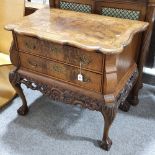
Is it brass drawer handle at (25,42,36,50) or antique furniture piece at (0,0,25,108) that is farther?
antique furniture piece at (0,0,25,108)

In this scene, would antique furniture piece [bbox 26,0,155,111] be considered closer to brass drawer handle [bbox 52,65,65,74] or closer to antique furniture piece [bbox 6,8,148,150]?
antique furniture piece [bbox 6,8,148,150]

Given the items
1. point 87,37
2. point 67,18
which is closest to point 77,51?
point 87,37

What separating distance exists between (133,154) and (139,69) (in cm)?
54

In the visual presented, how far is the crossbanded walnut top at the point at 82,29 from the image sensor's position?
110 cm

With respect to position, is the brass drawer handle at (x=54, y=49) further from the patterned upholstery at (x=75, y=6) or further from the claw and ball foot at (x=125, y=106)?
the claw and ball foot at (x=125, y=106)

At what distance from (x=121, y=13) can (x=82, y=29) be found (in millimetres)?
301

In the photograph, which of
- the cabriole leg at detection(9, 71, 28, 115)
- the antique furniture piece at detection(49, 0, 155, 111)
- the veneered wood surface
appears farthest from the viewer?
the veneered wood surface

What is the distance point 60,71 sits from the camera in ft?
4.21

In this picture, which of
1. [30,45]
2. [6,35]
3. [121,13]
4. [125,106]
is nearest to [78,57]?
[30,45]

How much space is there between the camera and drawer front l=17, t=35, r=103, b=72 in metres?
1.13

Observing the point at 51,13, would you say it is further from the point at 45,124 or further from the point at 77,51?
the point at 45,124

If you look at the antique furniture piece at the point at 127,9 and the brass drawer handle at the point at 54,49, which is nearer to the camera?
the brass drawer handle at the point at 54,49

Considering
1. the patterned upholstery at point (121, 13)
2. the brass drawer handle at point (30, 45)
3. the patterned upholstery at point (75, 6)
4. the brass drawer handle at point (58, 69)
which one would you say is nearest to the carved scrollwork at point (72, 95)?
the brass drawer handle at point (58, 69)

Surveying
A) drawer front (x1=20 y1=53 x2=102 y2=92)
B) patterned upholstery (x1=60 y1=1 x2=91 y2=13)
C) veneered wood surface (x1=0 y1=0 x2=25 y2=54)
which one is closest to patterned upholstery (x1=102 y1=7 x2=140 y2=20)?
patterned upholstery (x1=60 y1=1 x2=91 y2=13)
